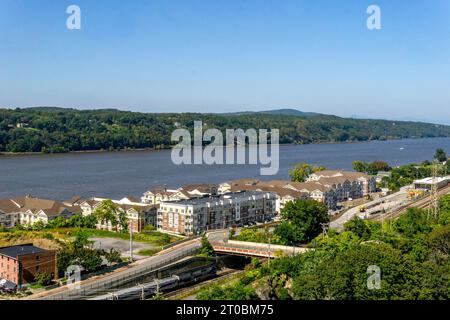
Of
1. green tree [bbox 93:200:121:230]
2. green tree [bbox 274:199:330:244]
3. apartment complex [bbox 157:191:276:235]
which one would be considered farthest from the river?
green tree [bbox 274:199:330:244]

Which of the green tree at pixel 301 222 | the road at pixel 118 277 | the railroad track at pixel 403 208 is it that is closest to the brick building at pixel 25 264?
the road at pixel 118 277

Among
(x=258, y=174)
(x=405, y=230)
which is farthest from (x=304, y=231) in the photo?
(x=258, y=174)

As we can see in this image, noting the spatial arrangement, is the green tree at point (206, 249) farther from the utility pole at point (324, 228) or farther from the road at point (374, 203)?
the road at point (374, 203)

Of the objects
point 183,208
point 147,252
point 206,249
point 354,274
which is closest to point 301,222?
point 206,249

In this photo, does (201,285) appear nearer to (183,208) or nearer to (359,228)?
(183,208)

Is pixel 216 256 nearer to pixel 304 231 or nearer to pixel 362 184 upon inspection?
pixel 304 231

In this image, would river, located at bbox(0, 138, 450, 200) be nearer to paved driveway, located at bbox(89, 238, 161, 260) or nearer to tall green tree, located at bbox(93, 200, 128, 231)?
tall green tree, located at bbox(93, 200, 128, 231)
